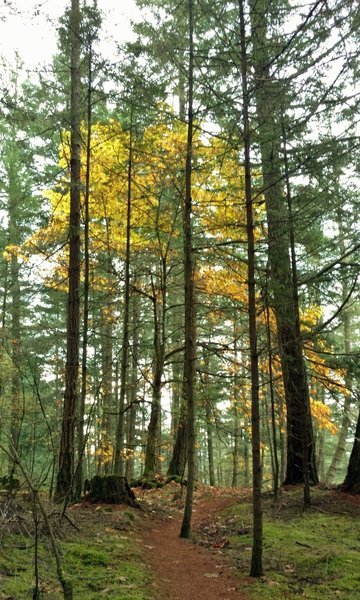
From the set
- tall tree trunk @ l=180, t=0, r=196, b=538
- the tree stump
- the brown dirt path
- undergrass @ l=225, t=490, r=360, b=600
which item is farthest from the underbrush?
the tree stump

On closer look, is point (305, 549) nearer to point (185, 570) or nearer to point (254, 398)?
point (185, 570)

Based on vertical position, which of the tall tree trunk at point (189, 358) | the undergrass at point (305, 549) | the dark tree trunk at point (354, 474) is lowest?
the undergrass at point (305, 549)

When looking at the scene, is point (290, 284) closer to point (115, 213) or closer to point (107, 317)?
point (115, 213)

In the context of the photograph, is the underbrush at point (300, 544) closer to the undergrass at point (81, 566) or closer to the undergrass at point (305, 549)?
the undergrass at point (305, 549)

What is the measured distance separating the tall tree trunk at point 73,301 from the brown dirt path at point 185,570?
1961 millimetres

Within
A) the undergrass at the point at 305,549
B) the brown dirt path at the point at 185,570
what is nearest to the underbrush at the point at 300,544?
the undergrass at the point at 305,549

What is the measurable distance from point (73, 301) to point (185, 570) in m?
5.55

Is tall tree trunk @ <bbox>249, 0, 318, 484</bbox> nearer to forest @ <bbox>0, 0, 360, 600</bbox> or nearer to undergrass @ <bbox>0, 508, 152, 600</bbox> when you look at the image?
forest @ <bbox>0, 0, 360, 600</bbox>

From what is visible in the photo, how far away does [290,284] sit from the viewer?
8.41 m

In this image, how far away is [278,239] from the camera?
7.79 meters

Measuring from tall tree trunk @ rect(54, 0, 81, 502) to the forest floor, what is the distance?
0.85 m

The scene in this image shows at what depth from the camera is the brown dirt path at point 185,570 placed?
14.9ft

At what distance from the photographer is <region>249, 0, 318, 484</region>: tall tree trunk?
591 cm

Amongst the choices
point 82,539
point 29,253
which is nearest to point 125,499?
point 82,539
